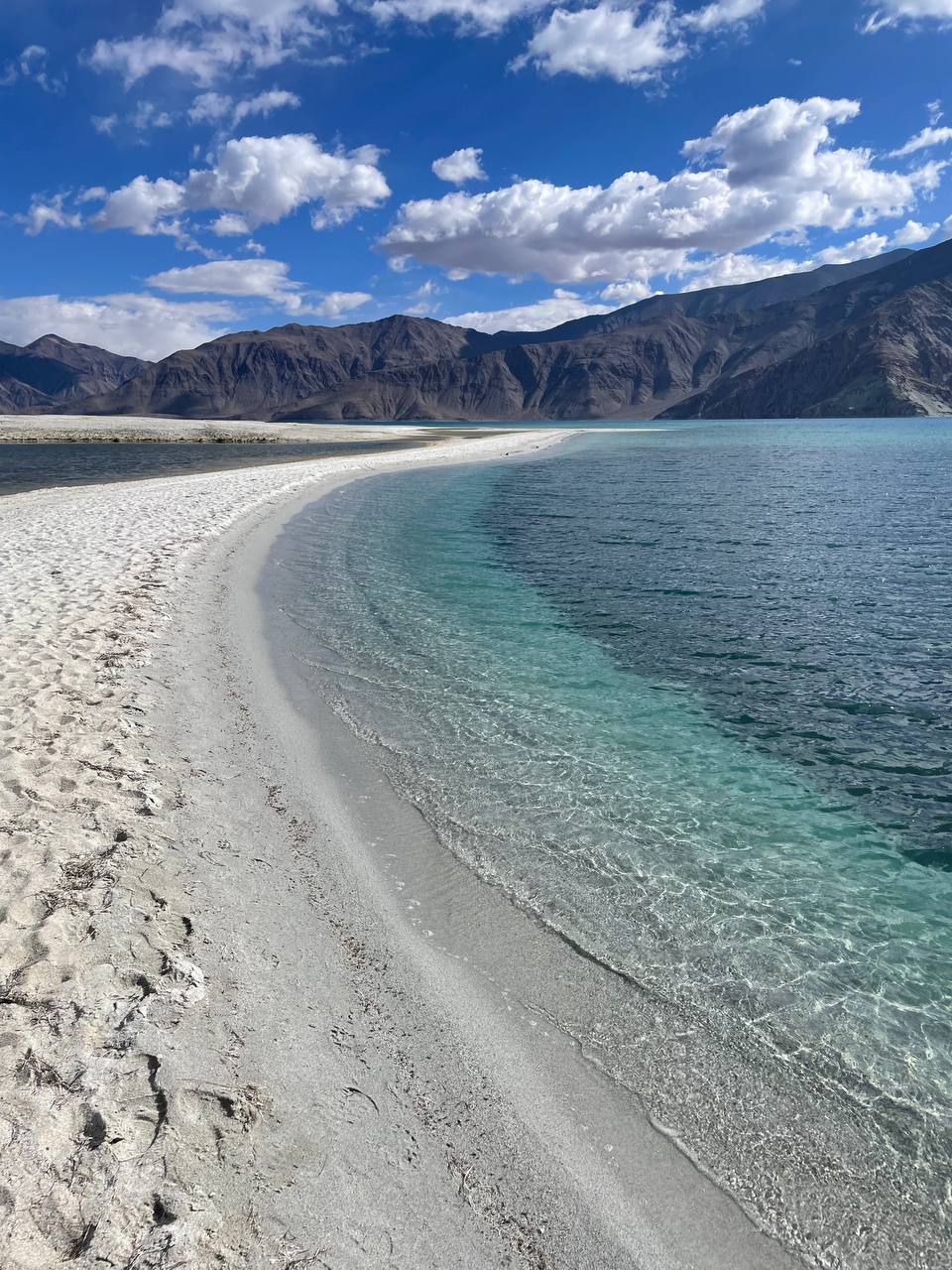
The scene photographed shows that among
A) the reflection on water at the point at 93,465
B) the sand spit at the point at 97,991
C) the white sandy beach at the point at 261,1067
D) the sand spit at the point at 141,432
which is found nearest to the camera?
the sand spit at the point at 97,991

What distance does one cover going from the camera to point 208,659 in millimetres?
11852

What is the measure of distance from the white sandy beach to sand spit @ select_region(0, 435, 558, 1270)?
15mm

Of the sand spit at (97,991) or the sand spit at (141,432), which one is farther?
the sand spit at (141,432)

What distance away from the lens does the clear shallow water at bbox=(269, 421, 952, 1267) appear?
430 centimetres

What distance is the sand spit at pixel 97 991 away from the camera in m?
3.31

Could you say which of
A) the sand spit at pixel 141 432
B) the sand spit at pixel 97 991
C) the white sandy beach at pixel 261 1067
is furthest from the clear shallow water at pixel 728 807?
the sand spit at pixel 141 432

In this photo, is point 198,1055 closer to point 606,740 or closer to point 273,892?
point 273,892

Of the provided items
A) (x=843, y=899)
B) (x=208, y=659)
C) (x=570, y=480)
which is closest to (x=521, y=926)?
(x=843, y=899)

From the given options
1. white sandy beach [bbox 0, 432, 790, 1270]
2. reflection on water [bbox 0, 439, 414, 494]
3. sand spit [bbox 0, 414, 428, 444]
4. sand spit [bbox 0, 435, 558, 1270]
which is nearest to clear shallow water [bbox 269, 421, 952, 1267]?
white sandy beach [bbox 0, 432, 790, 1270]

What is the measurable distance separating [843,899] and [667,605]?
1054cm

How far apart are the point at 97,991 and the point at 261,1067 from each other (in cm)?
125

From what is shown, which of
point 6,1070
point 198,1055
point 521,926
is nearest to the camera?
point 6,1070

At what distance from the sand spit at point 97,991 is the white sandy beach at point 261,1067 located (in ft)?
0.05

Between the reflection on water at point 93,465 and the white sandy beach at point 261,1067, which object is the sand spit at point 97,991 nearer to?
the white sandy beach at point 261,1067
